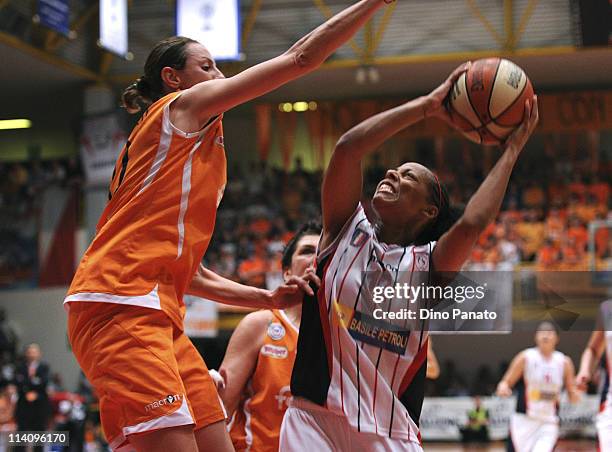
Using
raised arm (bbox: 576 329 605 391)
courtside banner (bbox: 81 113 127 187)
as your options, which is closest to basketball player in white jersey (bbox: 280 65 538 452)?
raised arm (bbox: 576 329 605 391)

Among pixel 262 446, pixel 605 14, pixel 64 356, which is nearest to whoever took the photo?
pixel 262 446

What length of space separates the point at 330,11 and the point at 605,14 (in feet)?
15.0

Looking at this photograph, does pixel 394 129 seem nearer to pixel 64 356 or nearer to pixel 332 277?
pixel 332 277

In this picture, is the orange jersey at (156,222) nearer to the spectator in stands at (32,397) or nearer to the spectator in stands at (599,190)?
the spectator in stands at (32,397)

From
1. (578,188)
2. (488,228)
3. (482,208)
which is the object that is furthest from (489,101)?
(578,188)

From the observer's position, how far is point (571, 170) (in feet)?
57.5

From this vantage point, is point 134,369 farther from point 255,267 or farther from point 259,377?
point 255,267

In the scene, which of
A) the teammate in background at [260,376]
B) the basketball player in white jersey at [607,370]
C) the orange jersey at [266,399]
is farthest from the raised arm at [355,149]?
the basketball player in white jersey at [607,370]

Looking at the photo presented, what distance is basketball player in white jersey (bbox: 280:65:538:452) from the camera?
2818 millimetres

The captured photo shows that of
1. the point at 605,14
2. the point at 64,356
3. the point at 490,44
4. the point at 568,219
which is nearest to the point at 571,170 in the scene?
the point at 568,219

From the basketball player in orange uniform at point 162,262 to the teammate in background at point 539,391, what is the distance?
6.34 m

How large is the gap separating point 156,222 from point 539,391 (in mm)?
7040

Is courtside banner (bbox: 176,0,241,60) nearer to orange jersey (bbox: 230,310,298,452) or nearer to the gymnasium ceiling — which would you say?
the gymnasium ceiling

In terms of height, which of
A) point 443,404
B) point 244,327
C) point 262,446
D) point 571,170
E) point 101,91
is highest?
point 101,91
